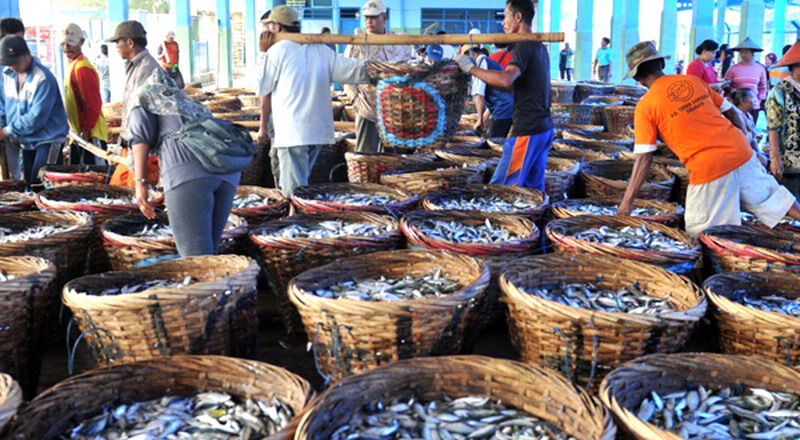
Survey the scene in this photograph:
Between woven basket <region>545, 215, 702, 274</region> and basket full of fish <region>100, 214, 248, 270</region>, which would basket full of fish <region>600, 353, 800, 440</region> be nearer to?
woven basket <region>545, 215, 702, 274</region>

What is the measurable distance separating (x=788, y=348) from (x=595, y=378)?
30.2 inches

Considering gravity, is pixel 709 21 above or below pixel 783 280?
above

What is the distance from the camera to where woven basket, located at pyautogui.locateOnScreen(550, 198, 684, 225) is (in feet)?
15.6

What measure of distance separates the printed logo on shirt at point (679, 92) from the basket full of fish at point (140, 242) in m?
2.64

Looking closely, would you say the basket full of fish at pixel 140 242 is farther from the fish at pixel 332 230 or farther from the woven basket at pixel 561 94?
the woven basket at pixel 561 94

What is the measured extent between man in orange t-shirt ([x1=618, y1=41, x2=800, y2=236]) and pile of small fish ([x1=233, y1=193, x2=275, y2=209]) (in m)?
2.57

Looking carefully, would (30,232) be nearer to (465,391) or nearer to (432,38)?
(432,38)

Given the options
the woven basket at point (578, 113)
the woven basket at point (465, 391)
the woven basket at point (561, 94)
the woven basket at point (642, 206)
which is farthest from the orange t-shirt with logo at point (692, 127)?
the woven basket at point (561, 94)

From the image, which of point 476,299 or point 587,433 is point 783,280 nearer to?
point 476,299

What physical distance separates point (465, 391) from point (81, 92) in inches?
227

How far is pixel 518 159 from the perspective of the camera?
5875 mm

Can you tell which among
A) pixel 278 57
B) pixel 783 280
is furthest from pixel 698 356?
pixel 278 57

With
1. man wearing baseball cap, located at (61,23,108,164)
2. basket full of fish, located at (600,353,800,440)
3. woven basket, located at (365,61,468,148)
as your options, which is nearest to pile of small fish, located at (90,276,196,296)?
woven basket, located at (365,61,468,148)

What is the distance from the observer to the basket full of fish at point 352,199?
496cm
